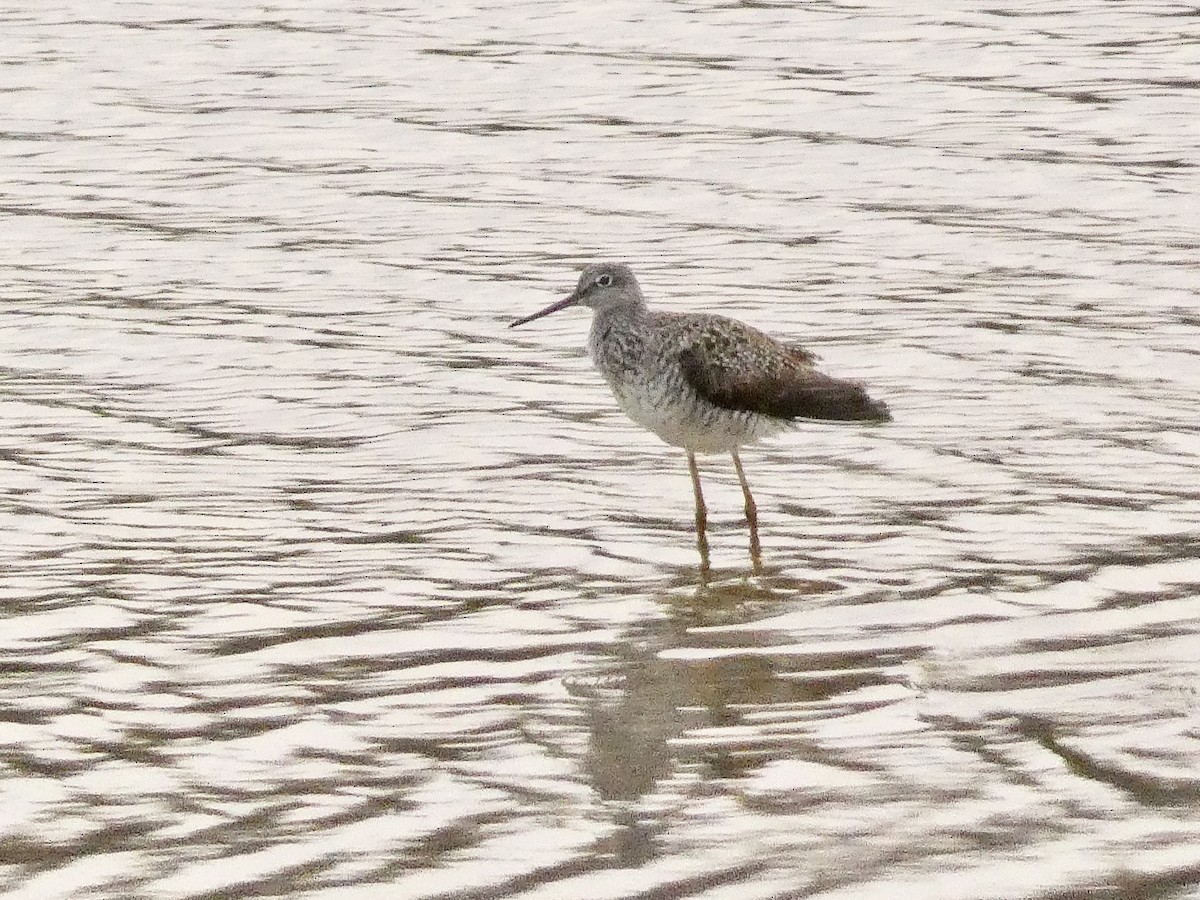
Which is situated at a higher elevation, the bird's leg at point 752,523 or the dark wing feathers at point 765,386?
the dark wing feathers at point 765,386

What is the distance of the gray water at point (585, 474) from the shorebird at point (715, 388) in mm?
374

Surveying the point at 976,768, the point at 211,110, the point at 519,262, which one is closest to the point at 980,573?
the point at 976,768

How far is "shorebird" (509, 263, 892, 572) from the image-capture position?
10.1 meters

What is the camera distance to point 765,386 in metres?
10.1

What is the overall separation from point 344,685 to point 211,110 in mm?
11458

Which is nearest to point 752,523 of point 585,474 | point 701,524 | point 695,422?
point 701,524

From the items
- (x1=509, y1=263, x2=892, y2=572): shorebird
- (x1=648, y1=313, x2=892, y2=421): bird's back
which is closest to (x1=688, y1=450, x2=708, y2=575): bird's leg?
(x1=509, y1=263, x2=892, y2=572): shorebird

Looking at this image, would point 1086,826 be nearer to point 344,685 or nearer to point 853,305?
point 344,685

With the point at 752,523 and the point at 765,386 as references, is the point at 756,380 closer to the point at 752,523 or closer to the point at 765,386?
the point at 765,386

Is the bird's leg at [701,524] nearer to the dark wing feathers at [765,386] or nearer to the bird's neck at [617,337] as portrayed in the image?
the dark wing feathers at [765,386]

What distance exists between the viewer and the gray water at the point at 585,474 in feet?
21.5

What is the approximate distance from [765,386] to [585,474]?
40.0 inches

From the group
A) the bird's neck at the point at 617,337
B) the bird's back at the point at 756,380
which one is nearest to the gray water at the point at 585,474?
the bird's back at the point at 756,380

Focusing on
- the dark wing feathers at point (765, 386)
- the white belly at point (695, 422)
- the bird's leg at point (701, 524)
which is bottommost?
the bird's leg at point (701, 524)
